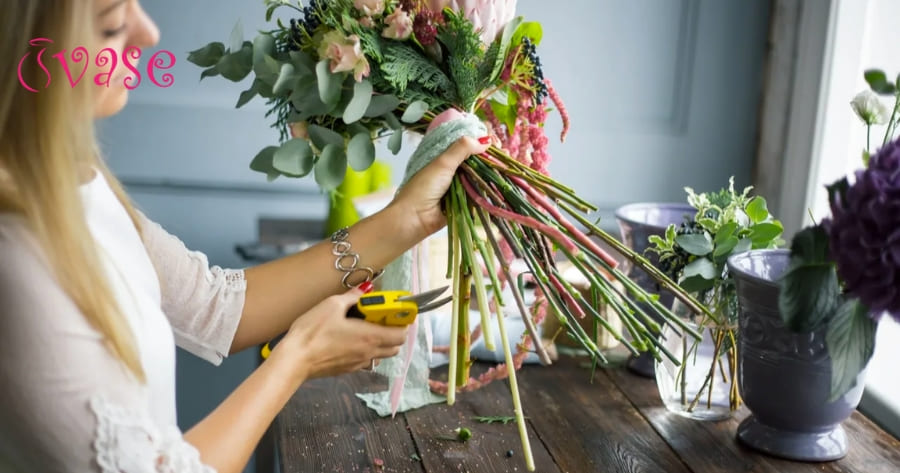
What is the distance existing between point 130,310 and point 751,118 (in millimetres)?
1414

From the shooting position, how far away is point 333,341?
95cm

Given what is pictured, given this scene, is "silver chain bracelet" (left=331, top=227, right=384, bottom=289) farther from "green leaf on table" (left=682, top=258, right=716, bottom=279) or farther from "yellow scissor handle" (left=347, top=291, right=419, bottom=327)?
"green leaf on table" (left=682, top=258, right=716, bottom=279)

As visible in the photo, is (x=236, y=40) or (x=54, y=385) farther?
(x=236, y=40)

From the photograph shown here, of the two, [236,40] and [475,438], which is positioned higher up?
[236,40]

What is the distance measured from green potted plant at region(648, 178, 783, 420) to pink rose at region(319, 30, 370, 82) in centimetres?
41

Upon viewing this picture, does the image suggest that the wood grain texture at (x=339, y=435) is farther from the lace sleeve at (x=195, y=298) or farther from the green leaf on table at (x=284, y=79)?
the green leaf on table at (x=284, y=79)

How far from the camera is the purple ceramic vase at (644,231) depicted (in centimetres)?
124

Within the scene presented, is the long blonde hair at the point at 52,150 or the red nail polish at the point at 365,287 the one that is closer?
the long blonde hair at the point at 52,150

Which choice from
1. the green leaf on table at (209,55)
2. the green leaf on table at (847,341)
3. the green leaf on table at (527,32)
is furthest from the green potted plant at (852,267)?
the green leaf on table at (209,55)

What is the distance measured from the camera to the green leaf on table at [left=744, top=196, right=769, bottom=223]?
1.09 m

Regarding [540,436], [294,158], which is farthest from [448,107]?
[540,436]

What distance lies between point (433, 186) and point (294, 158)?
16 cm

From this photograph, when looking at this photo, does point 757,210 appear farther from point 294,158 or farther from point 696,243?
point 294,158

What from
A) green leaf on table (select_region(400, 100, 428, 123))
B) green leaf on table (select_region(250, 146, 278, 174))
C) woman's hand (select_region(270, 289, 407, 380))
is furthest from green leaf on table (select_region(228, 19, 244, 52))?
woman's hand (select_region(270, 289, 407, 380))
